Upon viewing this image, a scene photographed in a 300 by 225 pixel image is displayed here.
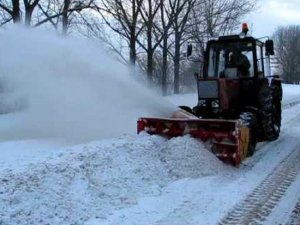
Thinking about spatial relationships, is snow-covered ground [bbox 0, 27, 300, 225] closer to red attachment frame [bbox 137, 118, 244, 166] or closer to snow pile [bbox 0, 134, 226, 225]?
snow pile [bbox 0, 134, 226, 225]

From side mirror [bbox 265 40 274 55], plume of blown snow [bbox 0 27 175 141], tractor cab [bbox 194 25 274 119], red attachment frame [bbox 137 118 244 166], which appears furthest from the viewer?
side mirror [bbox 265 40 274 55]

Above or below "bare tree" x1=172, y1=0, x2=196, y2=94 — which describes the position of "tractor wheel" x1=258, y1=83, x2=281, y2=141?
below

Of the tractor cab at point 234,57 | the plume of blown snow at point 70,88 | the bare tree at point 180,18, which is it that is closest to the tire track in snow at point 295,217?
the plume of blown snow at point 70,88

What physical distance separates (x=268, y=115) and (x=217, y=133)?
3.12 metres

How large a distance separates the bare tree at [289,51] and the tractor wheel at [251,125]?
244ft

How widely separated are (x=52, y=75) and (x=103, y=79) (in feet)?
3.81

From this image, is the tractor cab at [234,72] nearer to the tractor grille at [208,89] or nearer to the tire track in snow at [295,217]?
the tractor grille at [208,89]

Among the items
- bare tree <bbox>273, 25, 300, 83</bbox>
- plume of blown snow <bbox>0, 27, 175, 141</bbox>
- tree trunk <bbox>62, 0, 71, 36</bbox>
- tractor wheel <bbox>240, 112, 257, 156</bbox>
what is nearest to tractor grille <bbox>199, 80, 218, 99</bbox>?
tractor wheel <bbox>240, 112, 257, 156</bbox>

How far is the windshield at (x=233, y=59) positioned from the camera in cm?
1109

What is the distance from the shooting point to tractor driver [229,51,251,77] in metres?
11.1

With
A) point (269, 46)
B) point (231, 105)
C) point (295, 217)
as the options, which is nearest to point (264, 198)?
point (295, 217)

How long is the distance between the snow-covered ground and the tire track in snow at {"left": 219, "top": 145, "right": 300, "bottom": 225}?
0.38 feet

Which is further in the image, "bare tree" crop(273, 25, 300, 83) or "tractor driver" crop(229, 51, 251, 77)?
"bare tree" crop(273, 25, 300, 83)

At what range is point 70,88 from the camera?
1176 centimetres
